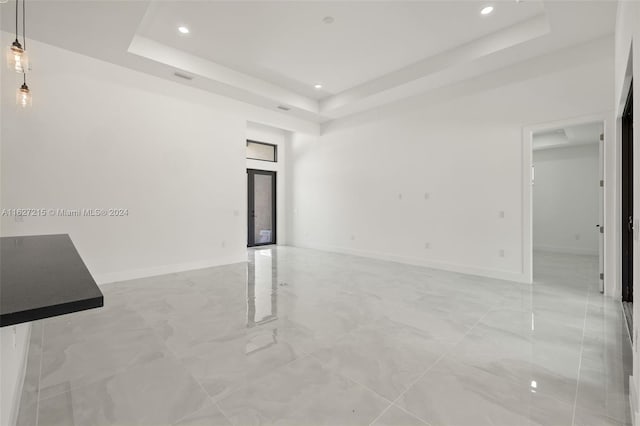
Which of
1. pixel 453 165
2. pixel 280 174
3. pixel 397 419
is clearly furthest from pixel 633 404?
pixel 280 174

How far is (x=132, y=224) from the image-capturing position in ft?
16.1

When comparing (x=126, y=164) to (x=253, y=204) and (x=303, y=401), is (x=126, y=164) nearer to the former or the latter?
(x=253, y=204)

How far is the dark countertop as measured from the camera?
84cm

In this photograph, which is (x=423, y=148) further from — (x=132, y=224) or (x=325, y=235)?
(x=132, y=224)

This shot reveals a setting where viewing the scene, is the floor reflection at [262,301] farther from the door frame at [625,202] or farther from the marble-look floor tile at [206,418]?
the door frame at [625,202]

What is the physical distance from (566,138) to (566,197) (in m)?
1.66

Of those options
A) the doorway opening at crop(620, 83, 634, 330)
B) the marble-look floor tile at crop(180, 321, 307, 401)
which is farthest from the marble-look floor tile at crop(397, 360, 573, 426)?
the doorway opening at crop(620, 83, 634, 330)

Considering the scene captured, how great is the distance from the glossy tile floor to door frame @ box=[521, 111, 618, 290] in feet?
1.38

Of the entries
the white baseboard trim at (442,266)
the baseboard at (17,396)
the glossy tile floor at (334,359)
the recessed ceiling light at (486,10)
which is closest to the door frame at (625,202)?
the glossy tile floor at (334,359)

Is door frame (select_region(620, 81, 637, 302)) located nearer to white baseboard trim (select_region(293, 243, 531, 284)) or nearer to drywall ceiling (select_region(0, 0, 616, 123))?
white baseboard trim (select_region(293, 243, 531, 284))

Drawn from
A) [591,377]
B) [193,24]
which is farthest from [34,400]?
[193,24]

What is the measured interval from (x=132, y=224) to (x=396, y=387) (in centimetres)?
475

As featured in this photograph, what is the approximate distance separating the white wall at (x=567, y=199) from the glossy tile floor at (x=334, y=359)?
448 centimetres

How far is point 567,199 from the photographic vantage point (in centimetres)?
767
